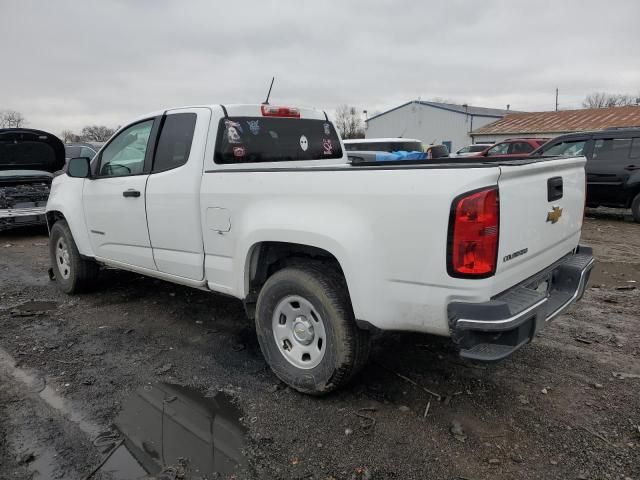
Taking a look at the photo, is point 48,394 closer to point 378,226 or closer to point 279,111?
point 378,226

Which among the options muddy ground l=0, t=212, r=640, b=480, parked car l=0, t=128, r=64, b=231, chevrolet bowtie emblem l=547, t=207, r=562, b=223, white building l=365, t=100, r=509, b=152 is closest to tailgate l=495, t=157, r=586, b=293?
chevrolet bowtie emblem l=547, t=207, r=562, b=223

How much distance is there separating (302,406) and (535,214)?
6.02ft

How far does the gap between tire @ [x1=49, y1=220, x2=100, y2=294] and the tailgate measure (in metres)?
4.50

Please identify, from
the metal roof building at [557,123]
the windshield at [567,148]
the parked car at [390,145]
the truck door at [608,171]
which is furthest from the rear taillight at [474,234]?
the metal roof building at [557,123]

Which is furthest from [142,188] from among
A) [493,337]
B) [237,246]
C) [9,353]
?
[493,337]

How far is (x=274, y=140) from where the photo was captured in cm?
416

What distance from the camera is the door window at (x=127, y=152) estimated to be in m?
4.30

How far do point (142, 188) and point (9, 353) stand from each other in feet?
5.71

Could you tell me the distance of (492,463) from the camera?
8.27ft

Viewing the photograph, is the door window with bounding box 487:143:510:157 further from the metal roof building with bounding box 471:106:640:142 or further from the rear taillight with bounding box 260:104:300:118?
the metal roof building with bounding box 471:106:640:142

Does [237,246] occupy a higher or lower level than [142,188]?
lower

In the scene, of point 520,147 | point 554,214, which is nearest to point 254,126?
point 554,214

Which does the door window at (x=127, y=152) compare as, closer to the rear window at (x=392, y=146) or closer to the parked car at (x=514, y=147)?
the parked car at (x=514, y=147)

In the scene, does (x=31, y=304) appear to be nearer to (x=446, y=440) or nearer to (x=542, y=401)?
(x=446, y=440)
